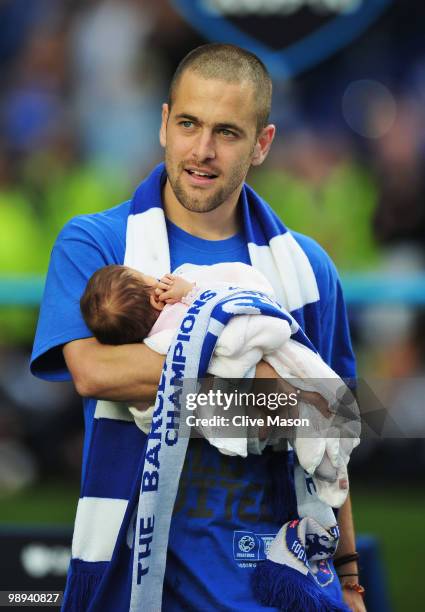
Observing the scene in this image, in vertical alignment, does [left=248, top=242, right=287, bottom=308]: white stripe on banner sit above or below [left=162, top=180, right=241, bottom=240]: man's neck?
below

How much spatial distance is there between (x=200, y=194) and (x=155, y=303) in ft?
1.22

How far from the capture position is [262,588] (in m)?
3.01

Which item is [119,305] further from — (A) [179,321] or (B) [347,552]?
(B) [347,552]

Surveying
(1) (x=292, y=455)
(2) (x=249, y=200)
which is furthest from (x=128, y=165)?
(1) (x=292, y=455)

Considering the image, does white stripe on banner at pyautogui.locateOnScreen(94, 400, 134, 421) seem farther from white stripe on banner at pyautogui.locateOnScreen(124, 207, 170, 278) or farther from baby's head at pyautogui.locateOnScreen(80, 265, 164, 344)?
white stripe on banner at pyautogui.locateOnScreen(124, 207, 170, 278)

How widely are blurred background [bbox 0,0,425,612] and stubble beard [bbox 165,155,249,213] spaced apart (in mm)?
4653

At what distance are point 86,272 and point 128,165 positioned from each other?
5.23 metres

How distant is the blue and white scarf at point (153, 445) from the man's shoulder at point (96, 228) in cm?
3

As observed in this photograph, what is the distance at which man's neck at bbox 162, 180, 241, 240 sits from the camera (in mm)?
3404

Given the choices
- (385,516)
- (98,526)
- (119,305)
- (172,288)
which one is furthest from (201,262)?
(385,516)

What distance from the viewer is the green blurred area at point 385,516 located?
6.38 metres

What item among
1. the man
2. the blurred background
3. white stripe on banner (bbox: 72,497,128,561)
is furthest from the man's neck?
the blurred background

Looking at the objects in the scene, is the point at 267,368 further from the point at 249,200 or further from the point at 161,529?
the point at 249,200

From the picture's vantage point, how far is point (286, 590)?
2975 millimetres
